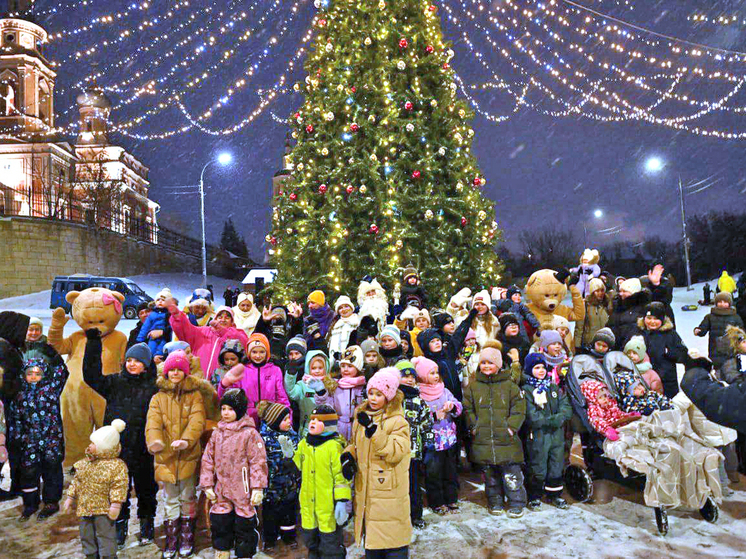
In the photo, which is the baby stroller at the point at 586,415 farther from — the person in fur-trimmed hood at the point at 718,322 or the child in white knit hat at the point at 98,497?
the child in white knit hat at the point at 98,497

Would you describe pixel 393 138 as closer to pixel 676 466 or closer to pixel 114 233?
pixel 676 466

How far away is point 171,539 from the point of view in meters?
4.61

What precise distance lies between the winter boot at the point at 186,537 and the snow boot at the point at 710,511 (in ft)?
14.6

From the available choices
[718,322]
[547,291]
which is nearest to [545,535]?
[547,291]

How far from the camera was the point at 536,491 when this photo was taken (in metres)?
5.48

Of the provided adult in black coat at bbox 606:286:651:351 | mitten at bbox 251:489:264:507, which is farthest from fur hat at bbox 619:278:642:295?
mitten at bbox 251:489:264:507

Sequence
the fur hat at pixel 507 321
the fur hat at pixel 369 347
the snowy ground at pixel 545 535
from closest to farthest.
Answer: the snowy ground at pixel 545 535, the fur hat at pixel 369 347, the fur hat at pixel 507 321

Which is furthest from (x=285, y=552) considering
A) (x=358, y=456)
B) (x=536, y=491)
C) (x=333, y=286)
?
(x=333, y=286)

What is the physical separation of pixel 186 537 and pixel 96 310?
2776mm

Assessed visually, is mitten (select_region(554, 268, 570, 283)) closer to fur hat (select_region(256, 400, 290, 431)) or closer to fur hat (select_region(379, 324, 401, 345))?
fur hat (select_region(379, 324, 401, 345))

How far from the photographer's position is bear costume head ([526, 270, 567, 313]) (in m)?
7.34

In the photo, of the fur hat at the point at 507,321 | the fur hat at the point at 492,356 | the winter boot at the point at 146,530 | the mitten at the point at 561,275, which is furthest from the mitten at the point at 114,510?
the mitten at the point at 561,275

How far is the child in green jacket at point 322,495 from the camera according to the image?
4.17 meters

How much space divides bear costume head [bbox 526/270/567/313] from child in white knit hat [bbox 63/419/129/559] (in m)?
5.30
